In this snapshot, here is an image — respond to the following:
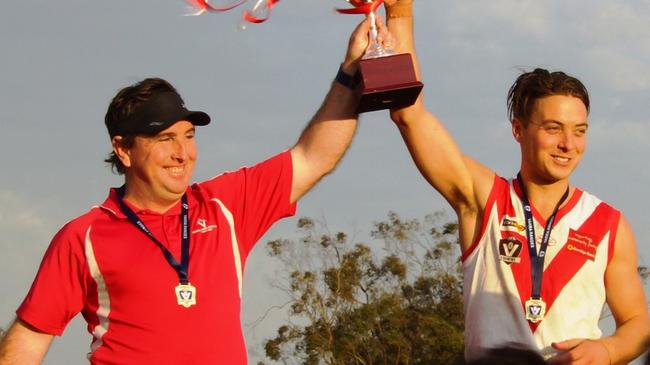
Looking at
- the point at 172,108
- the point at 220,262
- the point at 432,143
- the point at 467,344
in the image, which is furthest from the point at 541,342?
the point at 172,108

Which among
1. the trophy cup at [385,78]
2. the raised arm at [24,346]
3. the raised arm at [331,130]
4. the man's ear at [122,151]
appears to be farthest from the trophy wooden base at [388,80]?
the raised arm at [24,346]

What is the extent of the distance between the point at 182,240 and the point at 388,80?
1248 mm

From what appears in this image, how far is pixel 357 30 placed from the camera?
6574 millimetres

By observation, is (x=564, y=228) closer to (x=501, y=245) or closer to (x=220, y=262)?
(x=501, y=245)

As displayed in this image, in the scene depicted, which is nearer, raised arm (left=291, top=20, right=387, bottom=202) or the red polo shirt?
the red polo shirt

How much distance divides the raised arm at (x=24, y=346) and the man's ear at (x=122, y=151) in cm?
93

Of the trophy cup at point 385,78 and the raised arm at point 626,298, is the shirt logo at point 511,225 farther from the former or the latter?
the trophy cup at point 385,78

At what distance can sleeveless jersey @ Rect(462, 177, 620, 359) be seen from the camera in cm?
647

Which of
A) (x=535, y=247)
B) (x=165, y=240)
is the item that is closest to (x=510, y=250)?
(x=535, y=247)

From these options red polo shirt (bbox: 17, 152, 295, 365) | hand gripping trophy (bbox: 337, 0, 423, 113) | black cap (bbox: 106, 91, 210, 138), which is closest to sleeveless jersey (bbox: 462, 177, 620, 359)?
hand gripping trophy (bbox: 337, 0, 423, 113)

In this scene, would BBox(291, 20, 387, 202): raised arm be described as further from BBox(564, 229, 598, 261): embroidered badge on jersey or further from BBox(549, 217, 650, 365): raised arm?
BBox(549, 217, 650, 365): raised arm

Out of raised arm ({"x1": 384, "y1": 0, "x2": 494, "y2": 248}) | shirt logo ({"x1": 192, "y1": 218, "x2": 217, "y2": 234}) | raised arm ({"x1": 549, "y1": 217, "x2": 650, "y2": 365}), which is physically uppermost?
raised arm ({"x1": 384, "y1": 0, "x2": 494, "y2": 248})

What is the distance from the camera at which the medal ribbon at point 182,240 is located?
20.4ft

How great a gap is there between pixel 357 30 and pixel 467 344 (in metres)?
1.65
